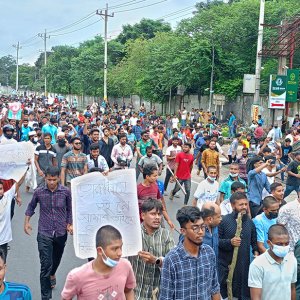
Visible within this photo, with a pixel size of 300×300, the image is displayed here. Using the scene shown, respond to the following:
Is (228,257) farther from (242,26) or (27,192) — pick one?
(242,26)

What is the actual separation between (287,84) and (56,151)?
1796 centimetres

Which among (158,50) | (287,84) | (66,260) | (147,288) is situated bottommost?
(66,260)

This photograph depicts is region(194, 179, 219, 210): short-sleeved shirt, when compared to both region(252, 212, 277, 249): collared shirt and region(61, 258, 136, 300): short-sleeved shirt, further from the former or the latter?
region(61, 258, 136, 300): short-sleeved shirt

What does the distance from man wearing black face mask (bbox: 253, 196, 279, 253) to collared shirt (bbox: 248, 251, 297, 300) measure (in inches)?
41.2

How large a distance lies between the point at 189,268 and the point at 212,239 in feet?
3.80

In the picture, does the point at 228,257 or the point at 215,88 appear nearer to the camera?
the point at 228,257

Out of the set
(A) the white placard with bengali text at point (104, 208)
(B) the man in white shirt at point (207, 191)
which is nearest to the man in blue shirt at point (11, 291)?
(A) the white placard with bengali text at point (104, 208)

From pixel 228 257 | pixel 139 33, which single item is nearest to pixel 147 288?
pixel 228 257

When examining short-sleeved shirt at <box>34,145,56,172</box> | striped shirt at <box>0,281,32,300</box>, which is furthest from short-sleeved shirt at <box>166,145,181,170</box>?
striped shirt at <box>0,281,32,300</box>

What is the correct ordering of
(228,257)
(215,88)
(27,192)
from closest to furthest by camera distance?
(228,257)
(27,192)
(215,88)

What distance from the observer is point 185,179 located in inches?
431

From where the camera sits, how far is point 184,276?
141 inches

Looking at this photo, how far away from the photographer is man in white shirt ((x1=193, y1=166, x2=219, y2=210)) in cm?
750

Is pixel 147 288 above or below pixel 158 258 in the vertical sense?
below
